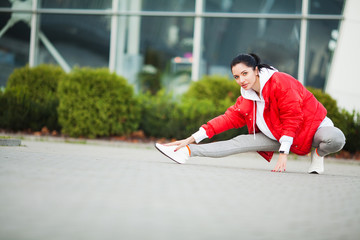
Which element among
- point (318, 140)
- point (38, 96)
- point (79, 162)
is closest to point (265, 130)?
point (318, 140)

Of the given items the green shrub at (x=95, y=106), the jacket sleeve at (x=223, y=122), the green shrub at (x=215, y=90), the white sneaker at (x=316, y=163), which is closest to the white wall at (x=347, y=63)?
the green shrub at (x=215, y=90)

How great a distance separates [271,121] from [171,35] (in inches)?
332

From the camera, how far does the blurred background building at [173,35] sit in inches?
459

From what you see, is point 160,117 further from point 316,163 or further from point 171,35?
point 171,35

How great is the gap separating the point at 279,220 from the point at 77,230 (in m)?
1.00

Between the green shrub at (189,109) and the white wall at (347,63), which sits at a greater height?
the white wall at (347,63)

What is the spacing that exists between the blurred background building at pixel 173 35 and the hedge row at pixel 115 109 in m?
3.20

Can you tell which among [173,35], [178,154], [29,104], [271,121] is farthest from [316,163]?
[173,35]

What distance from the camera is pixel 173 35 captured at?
12.2 metres

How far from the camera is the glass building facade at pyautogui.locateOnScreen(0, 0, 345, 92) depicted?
1167 centimetres

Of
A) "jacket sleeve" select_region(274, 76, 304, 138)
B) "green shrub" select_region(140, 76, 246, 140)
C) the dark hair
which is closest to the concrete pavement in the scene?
"jacket sleeve" select_region(274, 76, 304, 138)

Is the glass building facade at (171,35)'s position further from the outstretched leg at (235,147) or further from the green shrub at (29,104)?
the outstretched leg at (235,147)

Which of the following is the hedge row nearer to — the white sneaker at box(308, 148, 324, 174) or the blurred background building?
the blurred background building

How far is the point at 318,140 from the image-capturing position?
4289 millimetres
